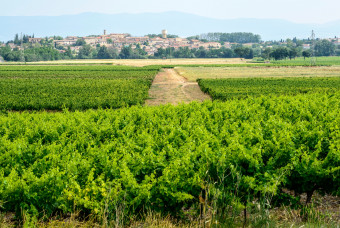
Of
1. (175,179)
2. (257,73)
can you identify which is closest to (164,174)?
(175,179)

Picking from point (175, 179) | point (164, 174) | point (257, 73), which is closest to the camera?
point (175, 179)

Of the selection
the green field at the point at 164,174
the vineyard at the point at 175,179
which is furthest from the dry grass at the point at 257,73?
the vineyard at the point at 175,179

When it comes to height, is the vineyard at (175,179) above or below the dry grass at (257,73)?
below

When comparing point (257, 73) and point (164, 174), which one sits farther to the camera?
point (257, 73)

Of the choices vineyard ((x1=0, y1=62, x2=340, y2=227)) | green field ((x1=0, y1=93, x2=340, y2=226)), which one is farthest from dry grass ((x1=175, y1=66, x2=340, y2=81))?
vineyard ((x1=0, y1=62, x2=340, y2=227))

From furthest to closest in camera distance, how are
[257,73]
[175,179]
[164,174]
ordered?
1. [257,73]
2. [164,174]
3. [175,179]

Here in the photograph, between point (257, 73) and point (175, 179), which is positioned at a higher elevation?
point (257, 73)

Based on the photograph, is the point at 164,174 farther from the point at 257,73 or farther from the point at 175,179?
the point at 257,73

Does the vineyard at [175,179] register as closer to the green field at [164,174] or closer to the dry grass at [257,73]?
the green field at [164,174]

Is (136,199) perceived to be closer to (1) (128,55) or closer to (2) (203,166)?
(2) (203,166)

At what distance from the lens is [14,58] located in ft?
516

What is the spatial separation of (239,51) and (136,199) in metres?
172

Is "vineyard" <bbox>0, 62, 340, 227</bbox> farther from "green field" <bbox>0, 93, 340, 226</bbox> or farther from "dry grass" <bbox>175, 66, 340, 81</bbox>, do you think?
"dry grass" <bbox>175, 66, 340, 81</bbox>

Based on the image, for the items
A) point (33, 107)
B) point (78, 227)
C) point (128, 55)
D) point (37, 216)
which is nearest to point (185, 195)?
point (78, 227)
